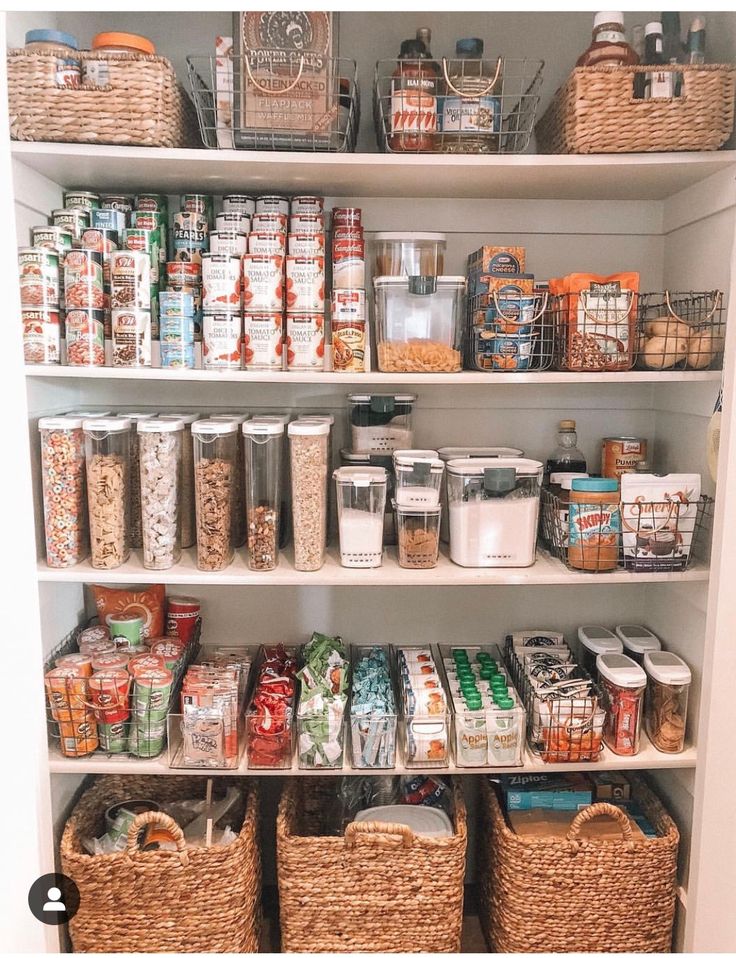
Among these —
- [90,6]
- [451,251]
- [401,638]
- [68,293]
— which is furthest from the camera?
[401,638]

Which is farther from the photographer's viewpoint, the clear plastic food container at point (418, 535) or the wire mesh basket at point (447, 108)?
the clear plastic food container at point (418, 535)

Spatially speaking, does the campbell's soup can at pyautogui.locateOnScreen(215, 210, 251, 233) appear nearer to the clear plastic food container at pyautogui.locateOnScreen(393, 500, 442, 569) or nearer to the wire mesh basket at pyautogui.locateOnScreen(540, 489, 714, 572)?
the clear plastic food container at pyautogui.locateOnScreen(393, 500, 442, 569)

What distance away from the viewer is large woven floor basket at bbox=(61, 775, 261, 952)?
1806 mm

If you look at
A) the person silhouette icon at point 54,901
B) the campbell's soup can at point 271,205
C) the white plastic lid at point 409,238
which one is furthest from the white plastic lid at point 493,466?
the person silhouette icon at point 54,901

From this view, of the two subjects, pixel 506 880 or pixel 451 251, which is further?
pixel 451 251

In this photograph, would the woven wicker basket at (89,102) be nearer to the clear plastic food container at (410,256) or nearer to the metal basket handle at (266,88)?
the metal basket handle at (266,88)

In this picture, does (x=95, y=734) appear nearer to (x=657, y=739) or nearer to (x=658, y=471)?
(x=657, y=739)

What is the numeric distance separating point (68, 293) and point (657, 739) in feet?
5.60

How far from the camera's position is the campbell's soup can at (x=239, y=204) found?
1905mm

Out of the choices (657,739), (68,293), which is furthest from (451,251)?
(657,739)

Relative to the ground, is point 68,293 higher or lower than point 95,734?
higher

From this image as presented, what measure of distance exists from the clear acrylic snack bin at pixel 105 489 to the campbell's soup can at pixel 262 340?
1.09ft

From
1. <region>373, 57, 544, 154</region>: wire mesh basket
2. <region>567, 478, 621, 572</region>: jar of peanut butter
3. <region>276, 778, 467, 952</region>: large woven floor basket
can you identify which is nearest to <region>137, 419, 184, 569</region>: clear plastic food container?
<region>276, 778, 467, 952</region>: large woven floor basket

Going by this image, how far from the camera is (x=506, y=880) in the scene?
190 centimetres
